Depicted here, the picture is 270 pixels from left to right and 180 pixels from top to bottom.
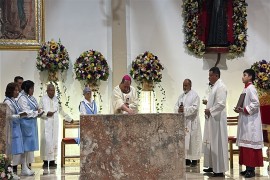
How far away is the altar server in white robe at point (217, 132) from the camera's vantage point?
8469 mm

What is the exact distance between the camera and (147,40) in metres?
12.0

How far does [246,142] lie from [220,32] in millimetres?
4026

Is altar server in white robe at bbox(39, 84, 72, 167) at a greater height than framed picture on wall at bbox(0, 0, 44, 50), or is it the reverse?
framed picture on wall at bbox(0, 0, 44, 50)

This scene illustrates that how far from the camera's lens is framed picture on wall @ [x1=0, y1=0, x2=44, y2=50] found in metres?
11.5

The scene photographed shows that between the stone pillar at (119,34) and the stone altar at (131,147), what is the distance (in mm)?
5071

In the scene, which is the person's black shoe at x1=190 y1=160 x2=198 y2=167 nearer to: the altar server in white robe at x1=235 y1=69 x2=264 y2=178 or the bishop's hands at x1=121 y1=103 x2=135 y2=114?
the altar server in white robe at x1=235 y1=69 x2=264 y2=178

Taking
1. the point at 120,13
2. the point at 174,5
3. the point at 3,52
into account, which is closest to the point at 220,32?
the point at 174,5

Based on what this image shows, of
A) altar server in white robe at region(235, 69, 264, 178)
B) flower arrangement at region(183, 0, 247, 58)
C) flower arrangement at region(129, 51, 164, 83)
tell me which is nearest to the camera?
altar server in white robe at region(235, 69, 264, 178)

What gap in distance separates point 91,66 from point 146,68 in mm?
1233

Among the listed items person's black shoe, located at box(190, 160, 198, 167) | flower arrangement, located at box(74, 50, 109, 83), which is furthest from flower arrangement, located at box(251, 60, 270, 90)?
flower arrangement, located at box(74, 50, 109, 83)

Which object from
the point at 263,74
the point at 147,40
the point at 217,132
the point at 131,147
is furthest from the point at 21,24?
the point at 131,147

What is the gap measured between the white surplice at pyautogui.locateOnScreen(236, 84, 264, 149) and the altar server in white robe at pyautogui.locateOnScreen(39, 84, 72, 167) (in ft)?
12.7

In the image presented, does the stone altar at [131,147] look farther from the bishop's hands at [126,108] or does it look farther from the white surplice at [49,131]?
the white surplice at [49,131]

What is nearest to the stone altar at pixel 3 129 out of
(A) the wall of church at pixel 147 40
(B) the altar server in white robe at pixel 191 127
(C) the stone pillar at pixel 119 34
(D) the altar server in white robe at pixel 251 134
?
(D) the altar server in white robe at pixel 251 134
